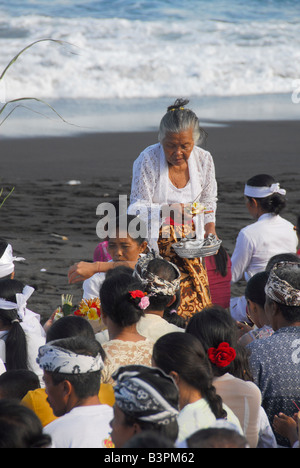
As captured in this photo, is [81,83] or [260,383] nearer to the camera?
[260,383]

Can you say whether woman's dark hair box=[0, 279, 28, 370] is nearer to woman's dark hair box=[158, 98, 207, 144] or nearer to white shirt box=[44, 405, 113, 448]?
white shirt box=[44, 405, 113, 448]

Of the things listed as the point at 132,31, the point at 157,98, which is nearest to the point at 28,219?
the point at 157,98

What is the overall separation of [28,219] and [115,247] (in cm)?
387

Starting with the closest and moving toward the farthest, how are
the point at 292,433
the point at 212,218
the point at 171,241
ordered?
the point at 292,433, the point at 171,241, the point at 212,218

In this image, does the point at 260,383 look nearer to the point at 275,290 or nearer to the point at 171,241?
the point at 275,290

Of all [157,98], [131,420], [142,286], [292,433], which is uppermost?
[131,420]

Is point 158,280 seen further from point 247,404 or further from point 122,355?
point 247,404

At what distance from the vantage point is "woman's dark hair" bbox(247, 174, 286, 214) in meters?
5.02

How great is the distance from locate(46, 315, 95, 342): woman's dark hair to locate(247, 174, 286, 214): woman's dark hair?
2.38m

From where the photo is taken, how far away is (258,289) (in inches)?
144

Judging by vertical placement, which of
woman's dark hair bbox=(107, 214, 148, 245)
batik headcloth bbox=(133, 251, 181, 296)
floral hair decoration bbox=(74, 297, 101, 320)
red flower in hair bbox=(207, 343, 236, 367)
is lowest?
floral hair decoration bbox=(74, 297, 101, 320)

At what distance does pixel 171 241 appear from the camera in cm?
420

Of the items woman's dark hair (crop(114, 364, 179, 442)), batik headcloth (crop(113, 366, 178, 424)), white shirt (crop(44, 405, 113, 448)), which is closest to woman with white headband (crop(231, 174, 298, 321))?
white shirt (crop(44, 405, 113, 448))

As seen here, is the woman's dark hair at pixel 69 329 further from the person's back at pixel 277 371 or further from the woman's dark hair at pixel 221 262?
the woman's dark hair at pixel 221 262
